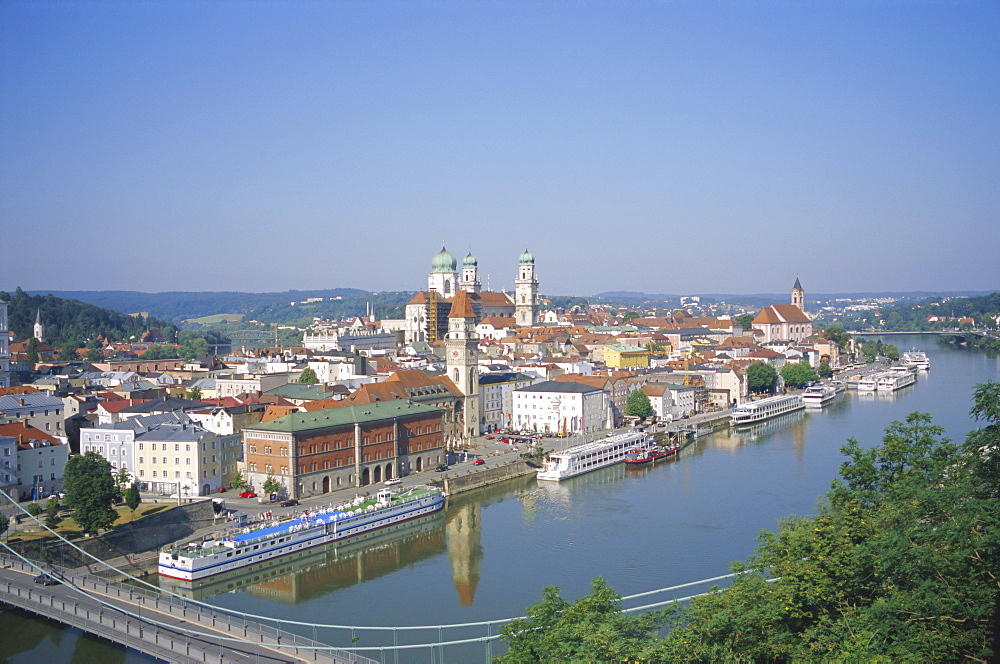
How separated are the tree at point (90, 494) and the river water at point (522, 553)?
10.1 feet

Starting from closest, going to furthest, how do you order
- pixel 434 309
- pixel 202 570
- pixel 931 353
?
pixel 202 570, pixel 434 309, pixel 931 353

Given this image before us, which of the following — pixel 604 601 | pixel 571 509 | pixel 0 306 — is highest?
pixel 0 306

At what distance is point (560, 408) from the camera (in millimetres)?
40156

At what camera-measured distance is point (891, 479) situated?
1733 centimetres

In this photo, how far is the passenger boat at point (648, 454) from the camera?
34.8 m

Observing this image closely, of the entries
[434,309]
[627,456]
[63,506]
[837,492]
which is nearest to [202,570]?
[63,506]

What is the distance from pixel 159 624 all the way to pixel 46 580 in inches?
156

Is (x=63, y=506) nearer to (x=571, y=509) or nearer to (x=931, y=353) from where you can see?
(x=571, y=509)

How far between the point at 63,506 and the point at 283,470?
218 inches

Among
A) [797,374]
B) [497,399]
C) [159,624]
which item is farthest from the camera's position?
[797,374]

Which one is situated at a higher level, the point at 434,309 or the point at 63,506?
the point at 434,309

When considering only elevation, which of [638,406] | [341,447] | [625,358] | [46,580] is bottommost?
[46,580]

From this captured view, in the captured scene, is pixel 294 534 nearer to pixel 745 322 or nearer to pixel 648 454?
pixel 648 454

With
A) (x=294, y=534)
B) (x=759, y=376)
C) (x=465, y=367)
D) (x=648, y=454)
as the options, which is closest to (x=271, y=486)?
(x=294, y=534)
